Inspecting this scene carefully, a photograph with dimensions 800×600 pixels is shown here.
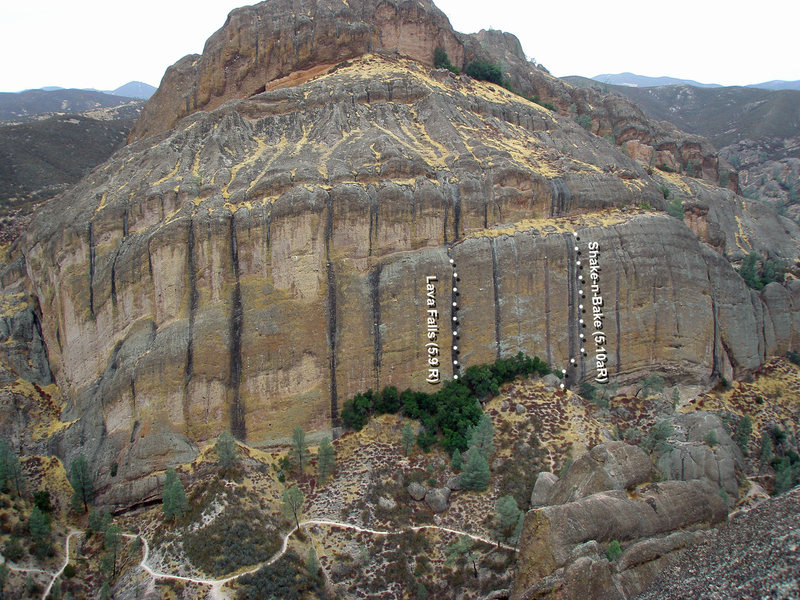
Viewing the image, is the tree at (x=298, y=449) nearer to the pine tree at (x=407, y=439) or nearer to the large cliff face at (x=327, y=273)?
the large cliff face at (x=327, y=273)

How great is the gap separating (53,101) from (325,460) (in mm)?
170822

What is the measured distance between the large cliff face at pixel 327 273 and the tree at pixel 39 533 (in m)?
3.57

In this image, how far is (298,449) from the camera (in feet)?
140

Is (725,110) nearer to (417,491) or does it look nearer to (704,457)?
(704,457)

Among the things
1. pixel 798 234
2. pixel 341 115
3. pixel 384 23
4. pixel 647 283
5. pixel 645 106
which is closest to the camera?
pixel 647 283

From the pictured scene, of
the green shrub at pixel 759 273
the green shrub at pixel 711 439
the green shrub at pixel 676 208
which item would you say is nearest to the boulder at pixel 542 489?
the green shrub at pixel 711 439

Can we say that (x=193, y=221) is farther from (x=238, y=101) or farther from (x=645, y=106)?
(x=645, y=106)

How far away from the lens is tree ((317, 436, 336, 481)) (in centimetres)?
4191

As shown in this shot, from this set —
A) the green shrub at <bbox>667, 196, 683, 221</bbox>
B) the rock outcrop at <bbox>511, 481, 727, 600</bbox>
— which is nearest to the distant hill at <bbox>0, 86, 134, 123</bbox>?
the green shrub at <bbox>667, 196, 683, 221</bbox>

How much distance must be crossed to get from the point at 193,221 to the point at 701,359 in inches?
1366

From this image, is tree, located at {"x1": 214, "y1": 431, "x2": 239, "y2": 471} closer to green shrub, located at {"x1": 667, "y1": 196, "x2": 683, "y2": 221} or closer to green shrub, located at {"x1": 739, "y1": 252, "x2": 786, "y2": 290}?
green shrub, located at {"x1": 667, "y1": 196, "x2": 683, "y2": 221}

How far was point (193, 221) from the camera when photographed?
1809 inches

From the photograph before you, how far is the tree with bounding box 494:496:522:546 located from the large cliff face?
34.6 ft

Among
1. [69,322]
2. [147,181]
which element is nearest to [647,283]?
[147,181]
